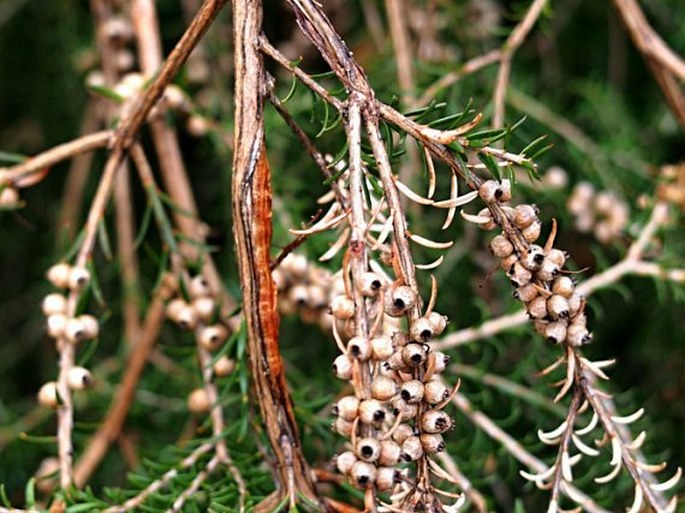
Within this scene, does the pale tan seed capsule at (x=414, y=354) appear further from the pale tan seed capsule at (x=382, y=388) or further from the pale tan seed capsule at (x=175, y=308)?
the pale tan seed capsule at (x=175, y=308)

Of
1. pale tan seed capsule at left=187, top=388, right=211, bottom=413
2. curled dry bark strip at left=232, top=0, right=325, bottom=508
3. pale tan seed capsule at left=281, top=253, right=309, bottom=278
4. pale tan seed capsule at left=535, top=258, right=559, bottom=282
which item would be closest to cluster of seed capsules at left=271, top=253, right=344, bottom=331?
pale tan seed capsule at left=281, top=253, right=309, bottom=278

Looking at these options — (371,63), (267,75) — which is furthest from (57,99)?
(267,75)

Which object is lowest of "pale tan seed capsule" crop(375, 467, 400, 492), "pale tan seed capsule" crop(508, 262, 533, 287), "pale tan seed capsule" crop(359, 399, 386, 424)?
"pale tan seed capsule" crop(375, 467, 400, 492)

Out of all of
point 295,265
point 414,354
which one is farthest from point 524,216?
point 295,265

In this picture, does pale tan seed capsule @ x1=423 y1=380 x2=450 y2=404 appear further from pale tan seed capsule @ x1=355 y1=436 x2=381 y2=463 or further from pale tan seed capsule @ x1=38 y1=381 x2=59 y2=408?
pale tan seed capsule @ x1=38 y1=381 x2=59 y2=408

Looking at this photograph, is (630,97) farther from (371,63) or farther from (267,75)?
(267,75)
